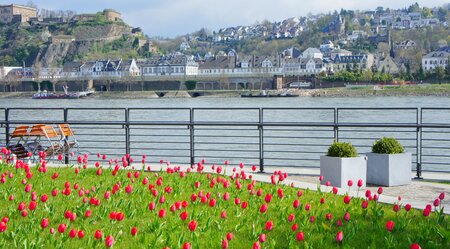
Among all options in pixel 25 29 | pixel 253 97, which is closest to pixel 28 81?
pixel 253 97

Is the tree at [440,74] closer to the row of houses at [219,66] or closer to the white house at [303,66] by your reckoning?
the row of houses at [219,66]

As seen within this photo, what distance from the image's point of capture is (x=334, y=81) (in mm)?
99625

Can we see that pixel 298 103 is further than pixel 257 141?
Yes

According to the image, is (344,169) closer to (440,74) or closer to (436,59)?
(440,74)

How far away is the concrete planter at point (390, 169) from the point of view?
789cm

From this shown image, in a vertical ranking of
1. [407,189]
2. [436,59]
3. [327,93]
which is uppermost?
[436,59]

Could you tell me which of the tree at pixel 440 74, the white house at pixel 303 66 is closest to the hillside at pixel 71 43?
the white house at pixel 303 66

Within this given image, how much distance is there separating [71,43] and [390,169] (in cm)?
16980

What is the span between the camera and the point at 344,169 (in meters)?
7.57

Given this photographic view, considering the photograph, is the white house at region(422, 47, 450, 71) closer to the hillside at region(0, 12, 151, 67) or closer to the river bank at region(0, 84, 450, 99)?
the river bank at region(0, 84, 450, 99)

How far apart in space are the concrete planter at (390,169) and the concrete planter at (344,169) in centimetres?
33

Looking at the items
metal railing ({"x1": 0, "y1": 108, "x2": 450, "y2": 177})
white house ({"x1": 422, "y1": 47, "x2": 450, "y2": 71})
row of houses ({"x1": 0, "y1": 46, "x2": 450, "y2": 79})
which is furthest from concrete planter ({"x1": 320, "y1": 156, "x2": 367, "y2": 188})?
white house ({"x1": 422, "y1": 47, "x2": 450, "y2": 71})

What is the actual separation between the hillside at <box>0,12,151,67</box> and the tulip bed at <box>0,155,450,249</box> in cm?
15339

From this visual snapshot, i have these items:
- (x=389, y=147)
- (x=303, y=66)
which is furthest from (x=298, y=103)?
(x=303, y=66)
